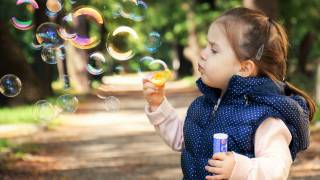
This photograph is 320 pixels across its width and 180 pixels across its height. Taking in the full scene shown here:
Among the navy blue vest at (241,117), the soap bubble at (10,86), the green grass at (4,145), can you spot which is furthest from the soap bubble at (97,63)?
the green grass at (4,145)

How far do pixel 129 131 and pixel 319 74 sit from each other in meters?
4.29

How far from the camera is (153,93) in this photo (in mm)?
3332

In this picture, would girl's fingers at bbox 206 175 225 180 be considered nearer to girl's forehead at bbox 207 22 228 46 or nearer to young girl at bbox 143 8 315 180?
young girl at bbox 143 8 315 180

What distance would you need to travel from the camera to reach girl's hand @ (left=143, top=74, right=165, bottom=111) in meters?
3.32

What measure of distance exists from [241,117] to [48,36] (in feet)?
12.1

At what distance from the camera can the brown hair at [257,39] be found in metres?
2.81

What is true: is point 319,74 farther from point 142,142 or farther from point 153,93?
point 153,93

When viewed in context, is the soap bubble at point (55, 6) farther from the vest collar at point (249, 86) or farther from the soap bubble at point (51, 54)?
the vest collar at point (249, 86)

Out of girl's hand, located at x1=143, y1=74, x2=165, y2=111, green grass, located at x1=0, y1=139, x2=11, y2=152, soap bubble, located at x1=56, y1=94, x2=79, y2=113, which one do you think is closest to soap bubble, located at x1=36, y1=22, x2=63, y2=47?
soap bubble, located at x1=56, y1=94, x2=79, y2=113

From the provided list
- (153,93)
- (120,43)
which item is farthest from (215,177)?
(120,43)

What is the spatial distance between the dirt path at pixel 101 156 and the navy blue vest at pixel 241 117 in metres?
5.13

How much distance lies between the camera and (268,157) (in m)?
2.67

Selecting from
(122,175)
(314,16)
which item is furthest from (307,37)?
(122,175)

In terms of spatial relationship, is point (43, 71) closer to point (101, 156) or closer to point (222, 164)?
point (101, 156)
